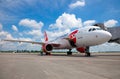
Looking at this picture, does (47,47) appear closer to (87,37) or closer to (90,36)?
(87,37)

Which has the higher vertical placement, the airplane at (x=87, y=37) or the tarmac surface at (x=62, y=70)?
the airplane at (x=87, y=37)

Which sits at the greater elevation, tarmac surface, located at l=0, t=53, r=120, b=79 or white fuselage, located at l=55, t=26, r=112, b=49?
white fuselage, located at l=55, t=26, r=112, b=49

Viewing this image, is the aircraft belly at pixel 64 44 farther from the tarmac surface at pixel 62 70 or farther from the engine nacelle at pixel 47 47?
the tarmac surface at pixel 62 70

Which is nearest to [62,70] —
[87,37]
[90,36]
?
[90,36]

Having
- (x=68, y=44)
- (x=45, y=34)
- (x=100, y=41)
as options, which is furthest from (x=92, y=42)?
(x=45, y=34)

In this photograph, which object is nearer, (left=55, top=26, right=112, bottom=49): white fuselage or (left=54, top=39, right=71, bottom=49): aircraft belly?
A: (left=55, top=26, right=112, bottom=49): white fuselage

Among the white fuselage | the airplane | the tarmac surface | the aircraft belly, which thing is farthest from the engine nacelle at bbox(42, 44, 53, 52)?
the tarmac surface

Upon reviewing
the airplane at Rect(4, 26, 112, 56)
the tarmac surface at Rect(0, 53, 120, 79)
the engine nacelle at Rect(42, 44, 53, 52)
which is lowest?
the tarmac surface at Rect(0, 53, 120, 79)

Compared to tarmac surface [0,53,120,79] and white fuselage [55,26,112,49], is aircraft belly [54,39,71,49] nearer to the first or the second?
white fuselage [55,26,112,49]

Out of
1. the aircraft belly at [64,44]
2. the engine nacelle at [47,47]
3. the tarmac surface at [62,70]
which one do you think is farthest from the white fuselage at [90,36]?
the tarmac surface at [62,70]

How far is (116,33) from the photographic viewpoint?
37719 mm

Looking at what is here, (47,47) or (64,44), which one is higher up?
(64,44)

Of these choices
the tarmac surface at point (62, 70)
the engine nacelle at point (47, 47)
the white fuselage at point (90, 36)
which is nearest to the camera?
the tarmac surface at point (62, 70)

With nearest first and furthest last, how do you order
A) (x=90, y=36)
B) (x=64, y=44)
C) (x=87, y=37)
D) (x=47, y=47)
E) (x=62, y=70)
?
(x=62, y=70) < (x=90, y=36) < (x=87, y=37) < (x=64, y=44) < (x=47, y=47)
